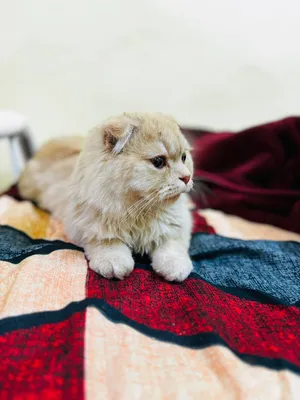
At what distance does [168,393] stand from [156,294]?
276 mm

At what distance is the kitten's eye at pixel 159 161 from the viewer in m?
0.92

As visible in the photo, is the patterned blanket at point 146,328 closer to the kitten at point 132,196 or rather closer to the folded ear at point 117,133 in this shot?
the kitten at point 132,196

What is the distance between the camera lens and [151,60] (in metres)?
2.13

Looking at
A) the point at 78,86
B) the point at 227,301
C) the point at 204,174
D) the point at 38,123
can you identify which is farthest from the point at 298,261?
the point at 38,123

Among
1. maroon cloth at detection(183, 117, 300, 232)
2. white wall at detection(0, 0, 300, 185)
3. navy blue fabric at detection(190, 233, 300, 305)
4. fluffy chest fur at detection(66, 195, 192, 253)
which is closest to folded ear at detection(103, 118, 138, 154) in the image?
fluffy chest fur at detection(66, 195, 192, 253)

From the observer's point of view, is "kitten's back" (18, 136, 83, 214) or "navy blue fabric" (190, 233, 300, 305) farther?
"kitten's back" (18, 136, 83, 214)

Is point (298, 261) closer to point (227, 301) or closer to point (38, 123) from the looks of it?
point (227, 301)

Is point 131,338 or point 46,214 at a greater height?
point 131,338

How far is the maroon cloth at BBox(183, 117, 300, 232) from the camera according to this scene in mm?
1476

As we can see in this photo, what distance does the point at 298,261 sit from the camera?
1.08 m

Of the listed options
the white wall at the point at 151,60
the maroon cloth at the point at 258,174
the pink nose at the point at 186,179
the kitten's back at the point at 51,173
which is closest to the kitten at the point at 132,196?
the pink nose at the point at 186,179

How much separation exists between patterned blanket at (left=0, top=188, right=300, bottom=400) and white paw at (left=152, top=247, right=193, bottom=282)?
0.02m

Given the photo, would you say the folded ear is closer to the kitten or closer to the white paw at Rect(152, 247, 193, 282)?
the kitten

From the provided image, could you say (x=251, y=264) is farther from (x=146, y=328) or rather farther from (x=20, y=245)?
(x=20, y=245)
